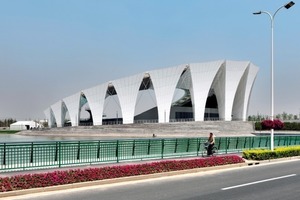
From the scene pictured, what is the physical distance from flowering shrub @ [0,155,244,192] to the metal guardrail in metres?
2.83

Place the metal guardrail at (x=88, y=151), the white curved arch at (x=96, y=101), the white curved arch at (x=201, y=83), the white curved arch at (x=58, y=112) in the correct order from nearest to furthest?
1. the metal guardrail at (x=88, y=151)
2. the white curved arch at (x=201, y=83)
3. the white curved arch at (x=96, y=101)
4. the white curved arch at (x=58, y=112)

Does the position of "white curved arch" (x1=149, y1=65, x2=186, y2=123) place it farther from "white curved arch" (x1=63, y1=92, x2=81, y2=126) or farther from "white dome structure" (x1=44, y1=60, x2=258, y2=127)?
"white curved arch" (x1=63, y1=92, x2=81, y2=126)

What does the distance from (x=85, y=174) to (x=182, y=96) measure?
8612cm

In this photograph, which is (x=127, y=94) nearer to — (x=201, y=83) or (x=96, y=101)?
(x=96, y=101)

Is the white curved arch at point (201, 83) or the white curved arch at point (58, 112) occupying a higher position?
the white curved arch at point (201, 83)

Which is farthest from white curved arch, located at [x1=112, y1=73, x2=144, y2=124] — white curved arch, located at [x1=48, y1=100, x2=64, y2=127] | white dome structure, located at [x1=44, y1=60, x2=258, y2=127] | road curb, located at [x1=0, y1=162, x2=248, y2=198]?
road curb, located at [x1=0, y1=162, x2=248, y2=198]

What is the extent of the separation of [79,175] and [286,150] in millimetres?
15595

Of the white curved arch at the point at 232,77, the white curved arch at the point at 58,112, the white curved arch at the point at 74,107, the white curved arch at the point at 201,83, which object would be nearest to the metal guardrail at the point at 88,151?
the white curved arch at the point at 201,83

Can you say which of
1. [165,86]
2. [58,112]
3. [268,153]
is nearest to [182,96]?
[165,86]

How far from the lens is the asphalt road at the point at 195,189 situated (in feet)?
31.9

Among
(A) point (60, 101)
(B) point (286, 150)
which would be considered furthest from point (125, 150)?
(A) point (60, 101)

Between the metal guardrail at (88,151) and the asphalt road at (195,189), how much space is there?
3.75 m

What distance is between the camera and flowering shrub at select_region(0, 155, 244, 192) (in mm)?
10342

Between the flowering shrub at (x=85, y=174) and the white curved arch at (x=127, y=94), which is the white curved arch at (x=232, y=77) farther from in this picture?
the flowering shrub at (x=85, y=174)
